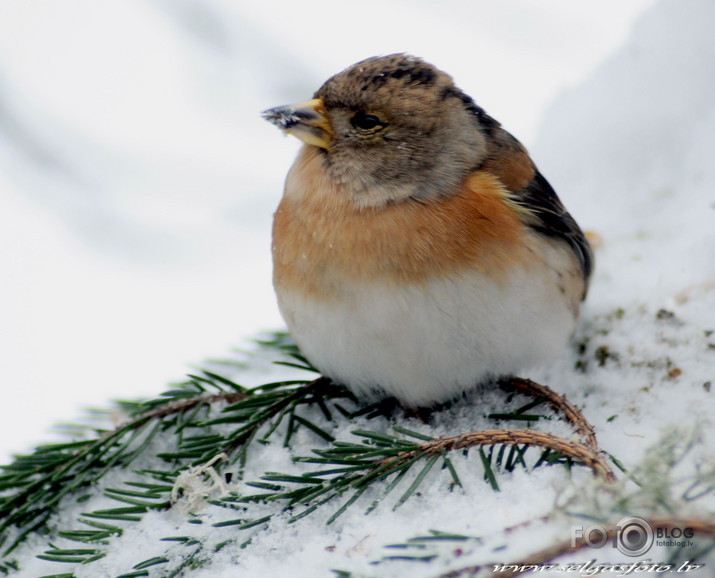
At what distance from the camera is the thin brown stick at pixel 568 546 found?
1.11 metres

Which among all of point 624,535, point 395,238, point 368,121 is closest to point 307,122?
point 368,121

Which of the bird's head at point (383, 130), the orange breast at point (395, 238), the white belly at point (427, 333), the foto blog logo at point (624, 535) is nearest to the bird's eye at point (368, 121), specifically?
the bird's head at point (383, 130)

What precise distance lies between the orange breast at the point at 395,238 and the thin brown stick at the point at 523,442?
0.61 m

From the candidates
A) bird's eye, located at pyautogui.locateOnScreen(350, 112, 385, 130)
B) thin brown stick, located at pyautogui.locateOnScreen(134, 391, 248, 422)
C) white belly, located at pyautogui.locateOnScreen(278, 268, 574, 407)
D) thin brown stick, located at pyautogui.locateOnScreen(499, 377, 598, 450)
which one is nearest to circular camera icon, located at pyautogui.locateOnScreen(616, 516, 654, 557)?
thin brown stick, located at pyautogui.locateOnScreen(499, 377, 598, 450)

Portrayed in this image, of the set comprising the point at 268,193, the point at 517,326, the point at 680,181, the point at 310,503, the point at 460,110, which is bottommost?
the point at 310,503

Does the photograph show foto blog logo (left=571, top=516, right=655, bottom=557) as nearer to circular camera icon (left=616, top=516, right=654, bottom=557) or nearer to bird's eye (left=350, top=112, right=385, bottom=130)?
circular camera icon (left=616, top=516, right=654, bottom=557)

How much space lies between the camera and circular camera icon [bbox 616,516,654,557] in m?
1.18

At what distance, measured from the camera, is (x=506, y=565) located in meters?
1.21

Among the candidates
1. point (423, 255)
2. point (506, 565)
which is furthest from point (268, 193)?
point (506, 565)

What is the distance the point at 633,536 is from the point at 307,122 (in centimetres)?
168

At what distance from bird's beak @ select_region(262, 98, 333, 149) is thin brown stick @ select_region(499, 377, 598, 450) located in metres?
0.95

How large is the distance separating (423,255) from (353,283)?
21 centimetres

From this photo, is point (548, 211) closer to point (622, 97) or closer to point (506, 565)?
point (622, 97)

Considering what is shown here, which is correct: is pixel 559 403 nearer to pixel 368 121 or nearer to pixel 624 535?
pixel 624 535
